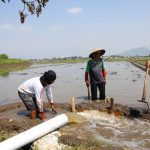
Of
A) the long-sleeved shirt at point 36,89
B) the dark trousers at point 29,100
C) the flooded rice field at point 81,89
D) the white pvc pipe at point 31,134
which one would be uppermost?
the long-sleeved shirt at point 36,89

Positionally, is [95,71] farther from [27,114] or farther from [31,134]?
[31,134]

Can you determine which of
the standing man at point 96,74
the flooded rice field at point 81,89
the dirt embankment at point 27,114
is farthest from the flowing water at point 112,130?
the flooded rice field at point 81,89

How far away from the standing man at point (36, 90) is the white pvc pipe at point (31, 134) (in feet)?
2.39

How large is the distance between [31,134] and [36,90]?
1574 millimetres

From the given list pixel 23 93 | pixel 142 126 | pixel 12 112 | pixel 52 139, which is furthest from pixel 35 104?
pixel 142 126

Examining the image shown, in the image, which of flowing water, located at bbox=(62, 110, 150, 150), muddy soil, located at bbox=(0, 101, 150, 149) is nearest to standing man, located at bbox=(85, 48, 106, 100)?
muddy soil, located at bbox=(0, 101, 150, 149)

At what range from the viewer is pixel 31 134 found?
20.0 ft

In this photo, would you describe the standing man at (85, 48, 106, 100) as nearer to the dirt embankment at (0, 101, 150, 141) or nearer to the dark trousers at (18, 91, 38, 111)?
the dirt embankment at (0, 101, 150, 141)

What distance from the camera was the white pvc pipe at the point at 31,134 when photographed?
18.4 ft

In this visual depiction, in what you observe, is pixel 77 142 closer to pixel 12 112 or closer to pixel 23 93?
pixel 23 93

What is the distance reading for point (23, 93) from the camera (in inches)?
313

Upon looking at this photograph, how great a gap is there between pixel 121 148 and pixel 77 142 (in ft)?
2.66

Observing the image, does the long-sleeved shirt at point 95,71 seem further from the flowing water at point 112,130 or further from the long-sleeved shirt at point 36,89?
the long-sleeved shirt at point 36,89

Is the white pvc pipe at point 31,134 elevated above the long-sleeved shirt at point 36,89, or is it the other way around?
the long-sleeved shirt at point 36,89
